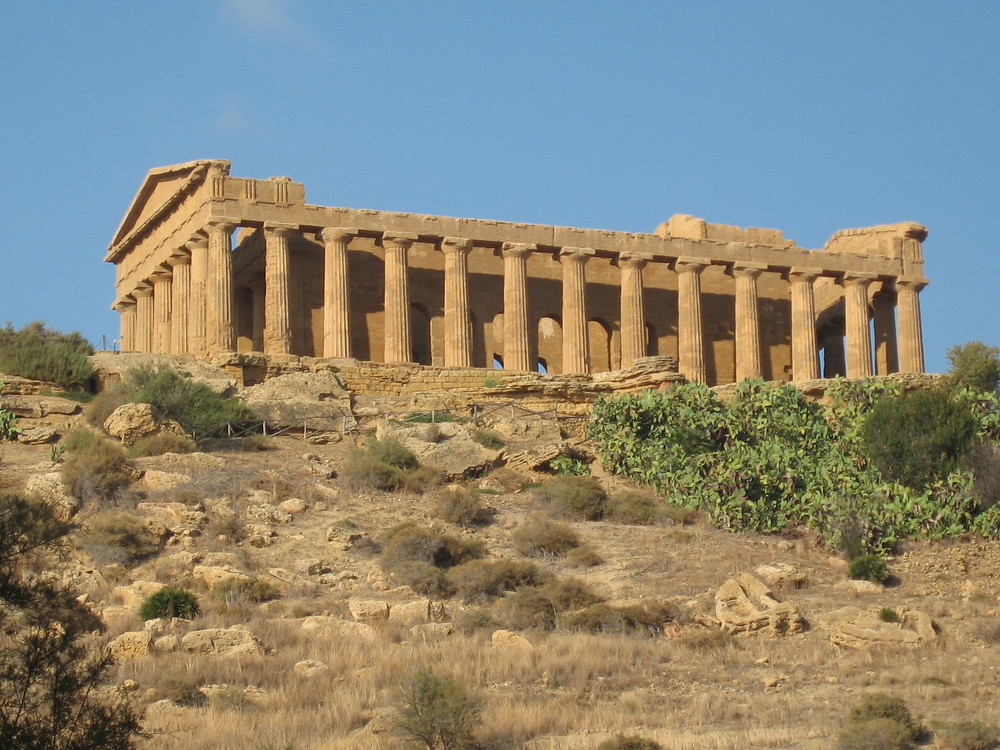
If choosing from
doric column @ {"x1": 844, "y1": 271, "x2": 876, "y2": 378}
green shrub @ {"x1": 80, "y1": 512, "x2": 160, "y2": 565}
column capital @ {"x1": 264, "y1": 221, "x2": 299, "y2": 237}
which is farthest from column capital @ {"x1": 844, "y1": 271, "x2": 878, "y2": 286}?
green shrub @ {"x1": 80, "y1": 512, "x2": 160, "y2": 565}

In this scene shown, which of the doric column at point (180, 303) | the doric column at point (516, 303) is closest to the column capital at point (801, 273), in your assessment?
the doric column at point (516, 303)

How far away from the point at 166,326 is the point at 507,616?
23990mm

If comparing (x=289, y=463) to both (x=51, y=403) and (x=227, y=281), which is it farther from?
(x=227, y=281)

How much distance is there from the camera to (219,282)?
41.5 metres

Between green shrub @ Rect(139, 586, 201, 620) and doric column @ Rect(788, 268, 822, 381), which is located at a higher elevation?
doric column @ Rect(788, 268, 822, 381)

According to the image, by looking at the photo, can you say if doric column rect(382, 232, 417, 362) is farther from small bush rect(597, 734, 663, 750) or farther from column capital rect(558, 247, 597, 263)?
small bush rect(597, 734, 663, 750)

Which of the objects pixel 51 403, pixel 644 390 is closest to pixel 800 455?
pixel 644 390

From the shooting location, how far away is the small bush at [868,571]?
25.5m

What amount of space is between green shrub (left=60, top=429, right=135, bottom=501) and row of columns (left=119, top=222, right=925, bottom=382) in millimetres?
12422

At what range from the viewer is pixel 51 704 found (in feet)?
49.0

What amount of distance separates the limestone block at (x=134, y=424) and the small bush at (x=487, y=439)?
5.46 metres

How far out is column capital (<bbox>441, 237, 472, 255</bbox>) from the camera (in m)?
43.8

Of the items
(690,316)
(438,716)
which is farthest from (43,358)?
(438,716)

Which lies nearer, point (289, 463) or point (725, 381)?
point (289, 463)
